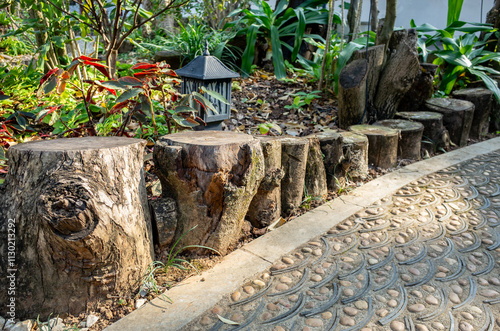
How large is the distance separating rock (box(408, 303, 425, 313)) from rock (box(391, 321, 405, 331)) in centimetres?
11

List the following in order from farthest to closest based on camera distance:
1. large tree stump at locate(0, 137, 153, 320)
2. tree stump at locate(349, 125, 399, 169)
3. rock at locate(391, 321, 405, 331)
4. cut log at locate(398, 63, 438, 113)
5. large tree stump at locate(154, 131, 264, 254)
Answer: cut log at locate(398, 63, 438, 113) → tree stump at locate(349, 125, 399, 169) → large tree stump at locate(154, 131, 264, 254) → rock at locate(391, 321, 405, 331) → large tree stump at locate(0, 137, 153, 320)

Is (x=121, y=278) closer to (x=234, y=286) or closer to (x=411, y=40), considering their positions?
(x=234, y=286)

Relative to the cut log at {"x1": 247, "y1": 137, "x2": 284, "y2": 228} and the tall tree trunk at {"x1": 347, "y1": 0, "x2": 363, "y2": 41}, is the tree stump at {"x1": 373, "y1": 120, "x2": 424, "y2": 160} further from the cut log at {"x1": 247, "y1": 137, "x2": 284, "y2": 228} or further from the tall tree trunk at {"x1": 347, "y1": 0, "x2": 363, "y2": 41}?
the tall tree trunk at {"x1": 347, "y1": 0, "x2": 363, "y2": 41}

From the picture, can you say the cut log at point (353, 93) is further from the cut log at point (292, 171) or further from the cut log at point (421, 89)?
the cut log at point (292, 171)

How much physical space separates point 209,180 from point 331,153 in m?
1.28

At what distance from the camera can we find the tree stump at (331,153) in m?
2.76

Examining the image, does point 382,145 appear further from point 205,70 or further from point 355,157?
point 205,70

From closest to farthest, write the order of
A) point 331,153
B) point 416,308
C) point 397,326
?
point 397,326 → point 416,308 → point 331,153

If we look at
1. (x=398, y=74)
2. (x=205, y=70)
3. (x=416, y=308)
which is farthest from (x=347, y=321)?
(x=398, y=74)

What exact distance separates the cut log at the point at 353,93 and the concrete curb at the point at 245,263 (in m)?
0.91

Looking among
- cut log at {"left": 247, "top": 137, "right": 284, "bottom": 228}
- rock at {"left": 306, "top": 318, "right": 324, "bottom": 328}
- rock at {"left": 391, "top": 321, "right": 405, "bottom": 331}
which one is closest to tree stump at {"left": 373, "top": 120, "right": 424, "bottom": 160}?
cut log at {"left": 247, "top": 137, "right": 284, "bottom": 228}

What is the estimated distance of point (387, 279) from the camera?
1848 mm

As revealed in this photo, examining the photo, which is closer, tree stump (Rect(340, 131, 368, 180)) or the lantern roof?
Answer: the lantern roof

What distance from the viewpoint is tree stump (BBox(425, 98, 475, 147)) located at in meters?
4.08
